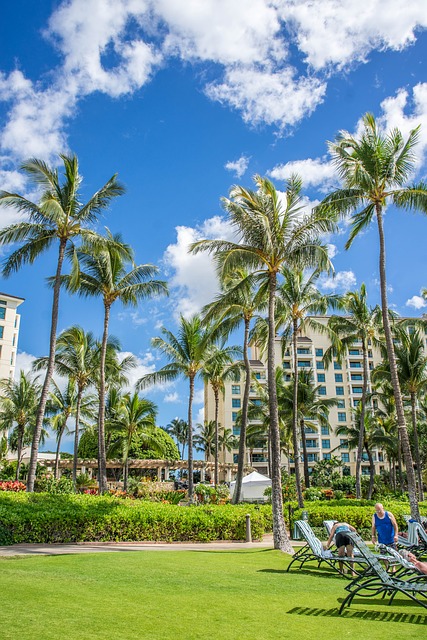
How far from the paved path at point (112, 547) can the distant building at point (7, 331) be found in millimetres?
51365

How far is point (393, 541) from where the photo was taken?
10.1 meters

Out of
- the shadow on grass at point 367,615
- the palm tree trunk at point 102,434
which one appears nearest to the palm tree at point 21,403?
the palm tree trunk at point 102,434

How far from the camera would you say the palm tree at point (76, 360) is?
31.0 m

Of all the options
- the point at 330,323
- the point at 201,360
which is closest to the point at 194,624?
the point at 201,360

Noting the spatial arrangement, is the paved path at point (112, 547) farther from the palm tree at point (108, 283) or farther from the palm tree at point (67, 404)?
the palm tree at point (67, 404)

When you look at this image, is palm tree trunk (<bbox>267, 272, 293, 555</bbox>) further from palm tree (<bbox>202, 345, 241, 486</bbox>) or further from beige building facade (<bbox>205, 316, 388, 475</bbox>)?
beige building facade (<bbox>205, 316, 388, 475</bbox>)

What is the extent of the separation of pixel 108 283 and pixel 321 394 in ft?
184

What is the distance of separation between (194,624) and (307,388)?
108 feet

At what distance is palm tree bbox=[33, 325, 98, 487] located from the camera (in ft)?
102

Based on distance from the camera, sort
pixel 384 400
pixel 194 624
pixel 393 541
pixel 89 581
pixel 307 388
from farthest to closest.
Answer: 1. pixel 384 400
2. pixel 307 388
3. pixel 393 541
4. pixel 89 581
5. pixel 194 624

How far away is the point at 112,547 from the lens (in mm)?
14664

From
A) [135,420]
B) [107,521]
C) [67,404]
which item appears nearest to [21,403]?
[67,404]

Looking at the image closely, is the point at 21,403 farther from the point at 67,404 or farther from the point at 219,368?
the point at 219,368

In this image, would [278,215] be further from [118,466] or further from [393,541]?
[118,466]
